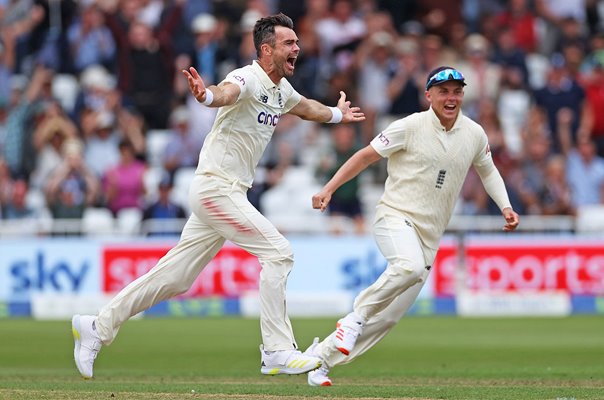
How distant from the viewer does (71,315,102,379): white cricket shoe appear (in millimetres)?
7973

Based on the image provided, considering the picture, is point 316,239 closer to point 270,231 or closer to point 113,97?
point 113,97

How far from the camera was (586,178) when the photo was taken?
15969mm

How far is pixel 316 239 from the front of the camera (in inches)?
599

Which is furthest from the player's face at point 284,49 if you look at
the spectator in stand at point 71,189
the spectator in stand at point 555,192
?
the spectator in stand at point 555,192

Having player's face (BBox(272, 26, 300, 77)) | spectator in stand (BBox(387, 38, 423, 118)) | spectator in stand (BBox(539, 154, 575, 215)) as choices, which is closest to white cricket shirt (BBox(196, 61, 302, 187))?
player's face (BBox(272, 26, 300, 77))

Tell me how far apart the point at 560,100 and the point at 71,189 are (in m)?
5.95

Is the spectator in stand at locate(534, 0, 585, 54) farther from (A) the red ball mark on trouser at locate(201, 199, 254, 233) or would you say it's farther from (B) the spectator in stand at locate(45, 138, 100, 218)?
(A) the red ball mark on trouser at locate(201, 199, 254, 233)

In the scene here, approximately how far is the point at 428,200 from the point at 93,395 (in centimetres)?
226

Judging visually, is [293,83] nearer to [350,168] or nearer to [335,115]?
[335,115]

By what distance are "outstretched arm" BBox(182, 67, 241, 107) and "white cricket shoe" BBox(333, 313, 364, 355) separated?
147cm

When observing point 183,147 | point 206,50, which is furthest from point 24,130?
point 206,50

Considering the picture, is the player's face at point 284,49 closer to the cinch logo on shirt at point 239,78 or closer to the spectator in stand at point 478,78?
the cinch logo on shirt at point 239,78

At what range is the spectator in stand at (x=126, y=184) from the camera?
15.6m

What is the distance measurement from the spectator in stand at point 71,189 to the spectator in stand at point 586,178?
5.54 meters
